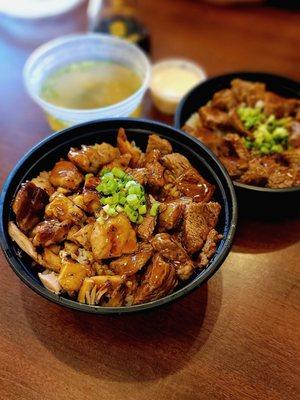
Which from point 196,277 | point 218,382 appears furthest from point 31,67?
point 218,382

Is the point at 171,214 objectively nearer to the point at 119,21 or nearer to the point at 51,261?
the point at 51,261

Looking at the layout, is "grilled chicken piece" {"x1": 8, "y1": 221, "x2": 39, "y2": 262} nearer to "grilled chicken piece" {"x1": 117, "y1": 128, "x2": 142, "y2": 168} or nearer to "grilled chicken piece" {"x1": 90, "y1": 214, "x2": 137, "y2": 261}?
"grilled chicken piece" {"x1": 90, "y1": 214, "x2": 137, "y2": 261}

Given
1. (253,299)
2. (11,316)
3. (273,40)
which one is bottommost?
(11,316)

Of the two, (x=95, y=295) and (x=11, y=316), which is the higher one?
(x=95, y=295)

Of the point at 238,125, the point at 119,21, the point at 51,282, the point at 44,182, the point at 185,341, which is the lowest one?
the point at 185,341

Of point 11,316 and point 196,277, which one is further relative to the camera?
point 11,316

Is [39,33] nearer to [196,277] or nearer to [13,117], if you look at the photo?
[13,117]

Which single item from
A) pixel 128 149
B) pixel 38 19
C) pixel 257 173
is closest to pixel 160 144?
pixel 128 149
